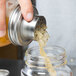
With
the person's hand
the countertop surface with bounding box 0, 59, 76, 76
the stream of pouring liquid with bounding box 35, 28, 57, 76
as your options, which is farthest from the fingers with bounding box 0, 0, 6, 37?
the countertop surface with bounding box 0, 59, 76, 76

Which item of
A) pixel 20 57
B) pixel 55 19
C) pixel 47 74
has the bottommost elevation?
pixel 20 57

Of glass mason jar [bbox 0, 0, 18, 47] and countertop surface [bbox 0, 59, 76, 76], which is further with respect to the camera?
countertop surface [bbox 0, 59, 76, 76]

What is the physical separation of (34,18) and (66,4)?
404 millimetres

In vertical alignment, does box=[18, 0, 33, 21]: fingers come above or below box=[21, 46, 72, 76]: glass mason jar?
above

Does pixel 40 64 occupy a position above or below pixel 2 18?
below

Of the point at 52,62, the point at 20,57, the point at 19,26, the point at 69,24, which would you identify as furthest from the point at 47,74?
the point at 20,57

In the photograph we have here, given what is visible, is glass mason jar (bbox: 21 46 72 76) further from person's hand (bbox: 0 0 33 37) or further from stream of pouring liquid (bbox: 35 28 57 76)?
person's hand (bbox: 0 0 33 37)

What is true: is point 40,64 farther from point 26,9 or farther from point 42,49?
point 26,9

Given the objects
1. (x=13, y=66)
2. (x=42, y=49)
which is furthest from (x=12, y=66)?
(x=42, y=49)

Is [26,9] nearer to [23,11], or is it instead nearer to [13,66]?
[23,11]

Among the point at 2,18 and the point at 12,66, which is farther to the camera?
the point at 12,66

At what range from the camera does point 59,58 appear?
0.78m

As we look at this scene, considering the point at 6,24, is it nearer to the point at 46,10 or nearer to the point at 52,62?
the point at 52,62

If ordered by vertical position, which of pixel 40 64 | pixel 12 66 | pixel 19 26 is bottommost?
pixel 12 66
